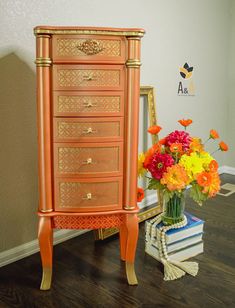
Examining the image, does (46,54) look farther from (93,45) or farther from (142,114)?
(142,114)

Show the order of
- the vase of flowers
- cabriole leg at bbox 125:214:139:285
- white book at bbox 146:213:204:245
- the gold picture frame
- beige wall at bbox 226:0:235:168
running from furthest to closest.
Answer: beige wall at bbox 226:0:235:168 → the gold picture frame → white book at bbox 146:213:204:245 → the vase of flowers → cabriole leg at bbox 125:214:139:285

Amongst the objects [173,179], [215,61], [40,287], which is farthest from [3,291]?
[215,61]

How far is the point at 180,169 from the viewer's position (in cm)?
182

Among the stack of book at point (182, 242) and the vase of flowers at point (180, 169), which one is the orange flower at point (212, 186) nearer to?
the vase of flowers at point (180, 169)

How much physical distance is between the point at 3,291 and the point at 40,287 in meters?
0.18

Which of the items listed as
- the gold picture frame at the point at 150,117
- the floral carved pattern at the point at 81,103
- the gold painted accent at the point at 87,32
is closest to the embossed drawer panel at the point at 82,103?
the floral carved pattern at the point at 81,103

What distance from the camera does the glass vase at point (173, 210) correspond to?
199cm

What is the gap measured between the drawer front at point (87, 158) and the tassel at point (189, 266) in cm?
69

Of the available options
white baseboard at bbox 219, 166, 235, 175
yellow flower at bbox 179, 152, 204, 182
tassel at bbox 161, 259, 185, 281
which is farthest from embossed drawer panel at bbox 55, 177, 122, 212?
white baseboard at bbox 219, 166, 235, 175

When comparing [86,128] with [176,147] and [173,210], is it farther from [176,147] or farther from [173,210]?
[173,210]

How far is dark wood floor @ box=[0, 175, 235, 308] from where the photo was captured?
65.4 inches

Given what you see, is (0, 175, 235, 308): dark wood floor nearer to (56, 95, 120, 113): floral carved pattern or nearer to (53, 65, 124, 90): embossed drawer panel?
(56, 95, 120, 113): floral carved pattern

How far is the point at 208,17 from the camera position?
3.31 metres

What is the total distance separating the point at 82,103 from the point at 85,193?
0.43m
